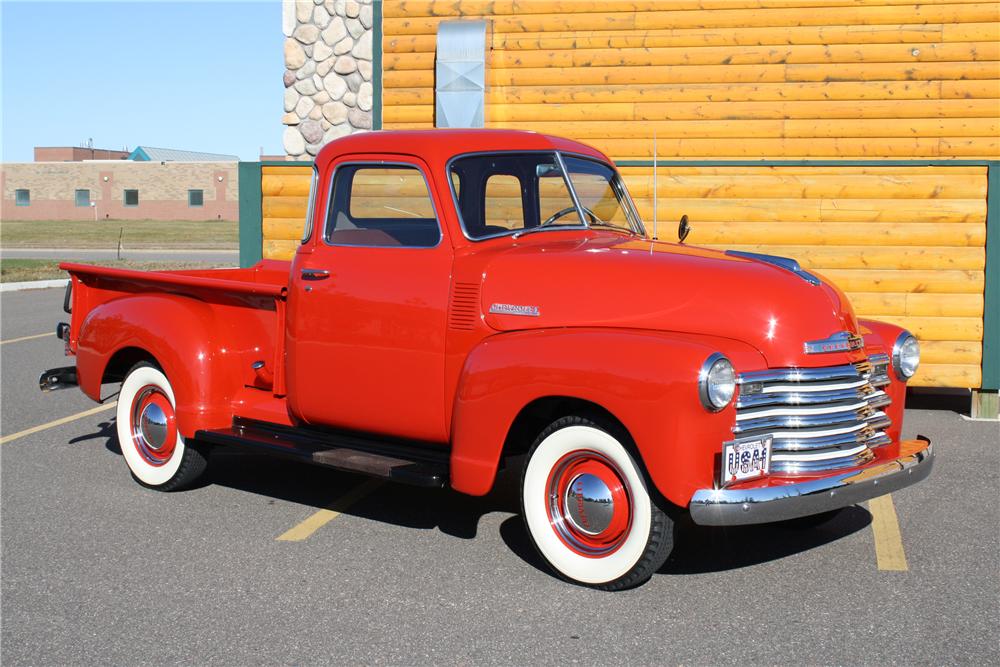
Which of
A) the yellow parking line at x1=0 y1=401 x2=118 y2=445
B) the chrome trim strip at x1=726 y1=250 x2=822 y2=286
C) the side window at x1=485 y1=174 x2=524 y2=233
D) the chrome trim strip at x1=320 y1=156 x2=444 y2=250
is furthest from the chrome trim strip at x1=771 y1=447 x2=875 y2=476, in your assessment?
the yellow parking line at x1=0 y1=401 x2=118 y2=445

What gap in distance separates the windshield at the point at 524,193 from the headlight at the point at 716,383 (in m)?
1.52

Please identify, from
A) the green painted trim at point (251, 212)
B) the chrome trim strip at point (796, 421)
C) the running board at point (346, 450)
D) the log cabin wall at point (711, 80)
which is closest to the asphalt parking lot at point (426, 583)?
the running board at point (346, 450)

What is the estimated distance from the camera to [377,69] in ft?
39.4

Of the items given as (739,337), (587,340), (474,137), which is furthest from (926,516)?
(474,137)

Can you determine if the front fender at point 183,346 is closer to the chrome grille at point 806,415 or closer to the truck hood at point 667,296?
the truck hood at point 667,296

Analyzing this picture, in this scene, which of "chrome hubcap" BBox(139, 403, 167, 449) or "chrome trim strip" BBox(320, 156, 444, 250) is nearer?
"chrome trim strip" BBox(320, 156, 444, 250)

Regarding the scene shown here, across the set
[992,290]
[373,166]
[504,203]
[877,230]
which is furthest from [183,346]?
[992,290]

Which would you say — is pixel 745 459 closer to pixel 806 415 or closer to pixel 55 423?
pixel 806 415

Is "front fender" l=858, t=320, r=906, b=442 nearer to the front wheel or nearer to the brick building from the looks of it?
the front wheel

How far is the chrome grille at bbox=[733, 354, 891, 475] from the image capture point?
4.42m

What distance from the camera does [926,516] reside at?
19.3 feet

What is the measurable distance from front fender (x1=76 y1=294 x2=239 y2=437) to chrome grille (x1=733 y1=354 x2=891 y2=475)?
311cm

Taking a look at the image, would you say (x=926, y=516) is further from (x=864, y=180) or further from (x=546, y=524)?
(x=864, y=180)

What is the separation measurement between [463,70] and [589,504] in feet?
25.3
